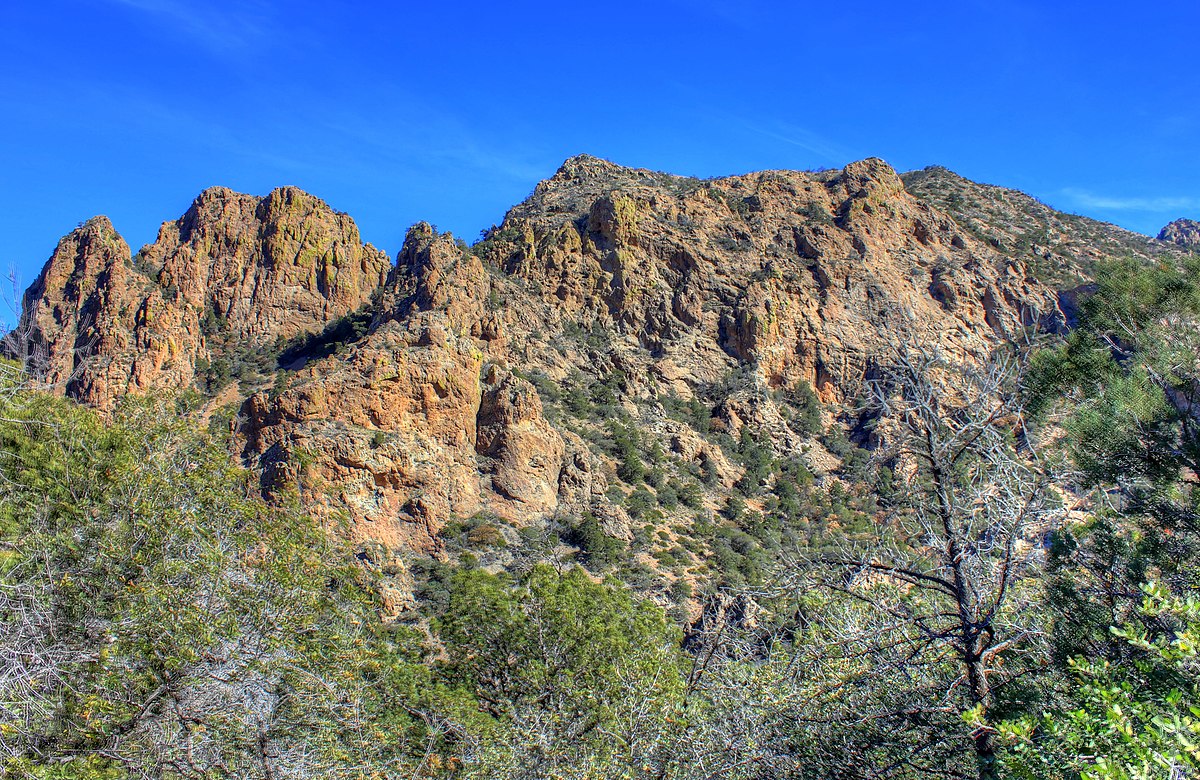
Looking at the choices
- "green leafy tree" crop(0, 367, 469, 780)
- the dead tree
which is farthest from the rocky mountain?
the dead tree

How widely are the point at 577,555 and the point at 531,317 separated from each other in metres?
15.6

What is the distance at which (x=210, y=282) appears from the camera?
4228 centimetres

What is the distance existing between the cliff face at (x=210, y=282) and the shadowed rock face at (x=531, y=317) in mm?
126

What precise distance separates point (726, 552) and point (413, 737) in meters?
18.5

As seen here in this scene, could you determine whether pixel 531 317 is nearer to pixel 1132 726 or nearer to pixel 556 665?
pixel 556 665

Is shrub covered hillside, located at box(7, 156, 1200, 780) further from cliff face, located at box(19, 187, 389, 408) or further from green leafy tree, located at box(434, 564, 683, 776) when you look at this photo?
cliff face, located at box(19, 187, 389, 408)

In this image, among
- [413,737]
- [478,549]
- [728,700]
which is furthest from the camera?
[478,549]

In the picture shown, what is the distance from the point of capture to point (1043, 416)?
27.8 ft

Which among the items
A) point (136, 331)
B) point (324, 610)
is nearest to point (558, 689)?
point (324, 610)

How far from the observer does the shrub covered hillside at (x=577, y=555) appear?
491cm

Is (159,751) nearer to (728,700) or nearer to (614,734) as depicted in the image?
(614,734)

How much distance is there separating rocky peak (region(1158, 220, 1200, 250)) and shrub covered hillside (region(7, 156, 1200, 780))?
198ft

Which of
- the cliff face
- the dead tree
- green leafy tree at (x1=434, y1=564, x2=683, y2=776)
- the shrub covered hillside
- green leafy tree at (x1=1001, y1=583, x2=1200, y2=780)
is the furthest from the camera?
the cliff face

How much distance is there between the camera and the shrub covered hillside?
4914 mm
